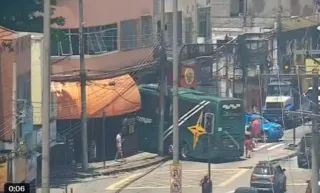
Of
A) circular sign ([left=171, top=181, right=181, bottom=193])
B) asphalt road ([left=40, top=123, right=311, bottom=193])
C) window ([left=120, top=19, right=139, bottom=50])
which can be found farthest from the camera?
window ([left=120, top=19, right=139, bottom=50])

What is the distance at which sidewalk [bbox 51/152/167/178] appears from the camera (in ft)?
127

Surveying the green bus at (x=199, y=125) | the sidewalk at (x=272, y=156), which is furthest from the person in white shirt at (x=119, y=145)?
the sidewalk at (x=272, y=156)

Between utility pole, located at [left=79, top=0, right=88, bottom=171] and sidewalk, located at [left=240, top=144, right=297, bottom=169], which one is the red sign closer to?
sidewalk, located at [left=240, top=144, right=297, bottom=169]

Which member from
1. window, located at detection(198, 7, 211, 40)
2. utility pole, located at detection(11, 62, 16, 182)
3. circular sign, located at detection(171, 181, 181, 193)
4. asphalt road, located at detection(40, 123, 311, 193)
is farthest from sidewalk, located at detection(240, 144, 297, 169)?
window, located at detection(198, 7, 211, 40)

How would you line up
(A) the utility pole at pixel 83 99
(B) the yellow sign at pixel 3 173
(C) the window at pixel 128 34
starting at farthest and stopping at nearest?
1. (C) the window at pixel 128 34
2. (A) the utility pole at pixel 83 99
3. (B) the yellow sign at pixel 3 173

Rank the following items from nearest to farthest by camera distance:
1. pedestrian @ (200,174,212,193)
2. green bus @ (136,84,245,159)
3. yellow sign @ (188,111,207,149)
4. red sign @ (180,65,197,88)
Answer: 1. pedestrian @ (200,174,212,193)
2. yellow sign @ (188,111,207,149)
3. green bus @ (136,84,245,159)
4. red sign @ (180,65,197,88)

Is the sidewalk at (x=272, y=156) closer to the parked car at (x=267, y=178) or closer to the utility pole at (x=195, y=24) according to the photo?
the parked car at (x=267, y=178)

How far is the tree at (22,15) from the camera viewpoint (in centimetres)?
3962

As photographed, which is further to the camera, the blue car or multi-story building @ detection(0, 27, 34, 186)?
the blue car

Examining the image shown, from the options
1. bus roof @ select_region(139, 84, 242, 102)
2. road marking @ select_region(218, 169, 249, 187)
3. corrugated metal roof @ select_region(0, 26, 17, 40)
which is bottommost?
road marking @ select_region(218, 169, 249, 187)

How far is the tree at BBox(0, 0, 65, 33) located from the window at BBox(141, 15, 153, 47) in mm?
9167

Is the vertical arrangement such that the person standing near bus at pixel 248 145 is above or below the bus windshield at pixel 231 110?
below

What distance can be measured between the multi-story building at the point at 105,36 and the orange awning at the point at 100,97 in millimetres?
1512

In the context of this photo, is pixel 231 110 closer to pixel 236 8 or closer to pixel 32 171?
pixel 32 171
